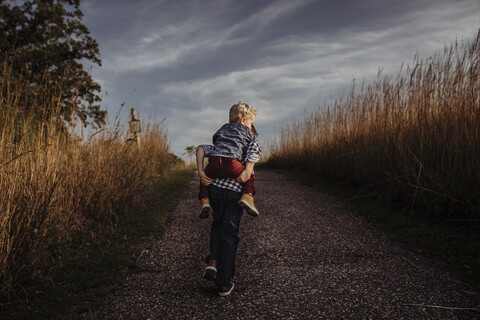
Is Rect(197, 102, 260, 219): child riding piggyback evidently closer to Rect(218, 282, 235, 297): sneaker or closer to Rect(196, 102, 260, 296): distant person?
Rect(196, 102, 260, 296): distant person

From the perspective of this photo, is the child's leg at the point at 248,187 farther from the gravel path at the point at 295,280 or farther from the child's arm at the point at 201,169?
the gravel path at the point at 295,280

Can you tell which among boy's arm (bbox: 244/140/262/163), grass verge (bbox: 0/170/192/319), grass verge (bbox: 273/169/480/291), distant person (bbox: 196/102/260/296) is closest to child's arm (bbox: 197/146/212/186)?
distant person (bbox: 196/102/260/296)

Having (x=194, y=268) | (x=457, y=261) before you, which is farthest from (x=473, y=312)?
(x=194, y=268)

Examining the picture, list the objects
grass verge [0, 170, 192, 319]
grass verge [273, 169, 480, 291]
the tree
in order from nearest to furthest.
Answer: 1. grass verge [0, 170, 192, 319]
2. grass verge [273, 169, 480, 291]
3. the tree

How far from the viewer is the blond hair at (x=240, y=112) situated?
2.84 metres

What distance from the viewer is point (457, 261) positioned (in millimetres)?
3330

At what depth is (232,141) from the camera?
275 cm

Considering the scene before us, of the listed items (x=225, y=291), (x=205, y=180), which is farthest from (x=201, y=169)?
(x=225, y=291)

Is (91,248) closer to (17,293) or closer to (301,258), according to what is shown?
(17,293)

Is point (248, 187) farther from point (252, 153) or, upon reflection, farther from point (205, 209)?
point (205, 209)

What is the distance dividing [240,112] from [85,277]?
6.51ft

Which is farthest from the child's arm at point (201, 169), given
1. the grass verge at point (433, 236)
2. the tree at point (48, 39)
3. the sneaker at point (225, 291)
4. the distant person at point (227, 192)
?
the tree at point (48, 39)

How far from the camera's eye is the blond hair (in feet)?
9.33

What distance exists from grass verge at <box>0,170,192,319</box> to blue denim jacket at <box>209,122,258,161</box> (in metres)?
1.46
